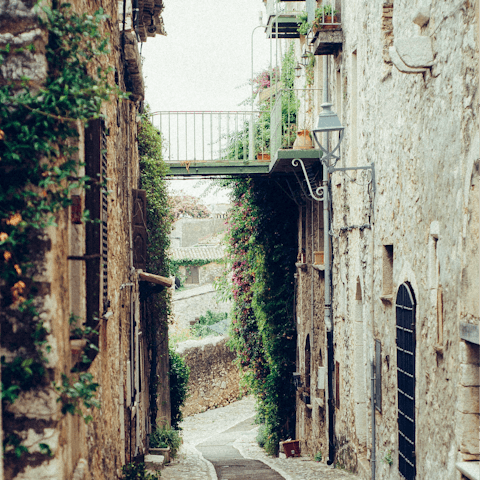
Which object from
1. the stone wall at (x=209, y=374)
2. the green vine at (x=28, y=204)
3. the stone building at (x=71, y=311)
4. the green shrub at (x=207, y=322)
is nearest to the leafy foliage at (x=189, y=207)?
the green shrub at (x=207, y=322)

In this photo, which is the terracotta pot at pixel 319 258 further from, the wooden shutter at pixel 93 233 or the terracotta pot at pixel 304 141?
the wooden shutter at pixel 93 233

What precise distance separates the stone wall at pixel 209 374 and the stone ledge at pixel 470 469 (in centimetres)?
1536

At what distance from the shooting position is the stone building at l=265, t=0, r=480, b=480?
4.60 meters

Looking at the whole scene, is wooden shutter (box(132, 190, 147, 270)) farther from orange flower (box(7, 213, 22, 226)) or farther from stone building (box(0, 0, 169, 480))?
orange flower (box(7, 213, 22, 226))

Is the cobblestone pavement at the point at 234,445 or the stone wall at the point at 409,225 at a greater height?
the stone wall at the point at 409,225

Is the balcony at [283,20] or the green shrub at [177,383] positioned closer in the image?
the balcony at [283,20]

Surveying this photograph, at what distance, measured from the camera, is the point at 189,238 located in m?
45.4

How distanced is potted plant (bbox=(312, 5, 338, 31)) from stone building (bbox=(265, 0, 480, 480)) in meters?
0.05

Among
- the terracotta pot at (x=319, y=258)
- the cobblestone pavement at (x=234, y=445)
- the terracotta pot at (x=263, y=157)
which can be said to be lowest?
the cobblestone pavement at (x=234, y=445)

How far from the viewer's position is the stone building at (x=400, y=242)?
460 centimetres

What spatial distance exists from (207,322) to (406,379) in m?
22.5

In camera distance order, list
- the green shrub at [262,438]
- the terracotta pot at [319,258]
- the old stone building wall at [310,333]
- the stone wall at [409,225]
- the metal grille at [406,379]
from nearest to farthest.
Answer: the stone wall at [409,225]
the metal grille at [406,379]
the terracotta pot at [319,258]
the old stone building wall at [310,333]
the green shrub at [262,438]

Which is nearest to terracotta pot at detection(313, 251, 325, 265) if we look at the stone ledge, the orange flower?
the stone ledge

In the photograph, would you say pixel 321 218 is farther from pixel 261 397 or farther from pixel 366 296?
pixel 261 397
